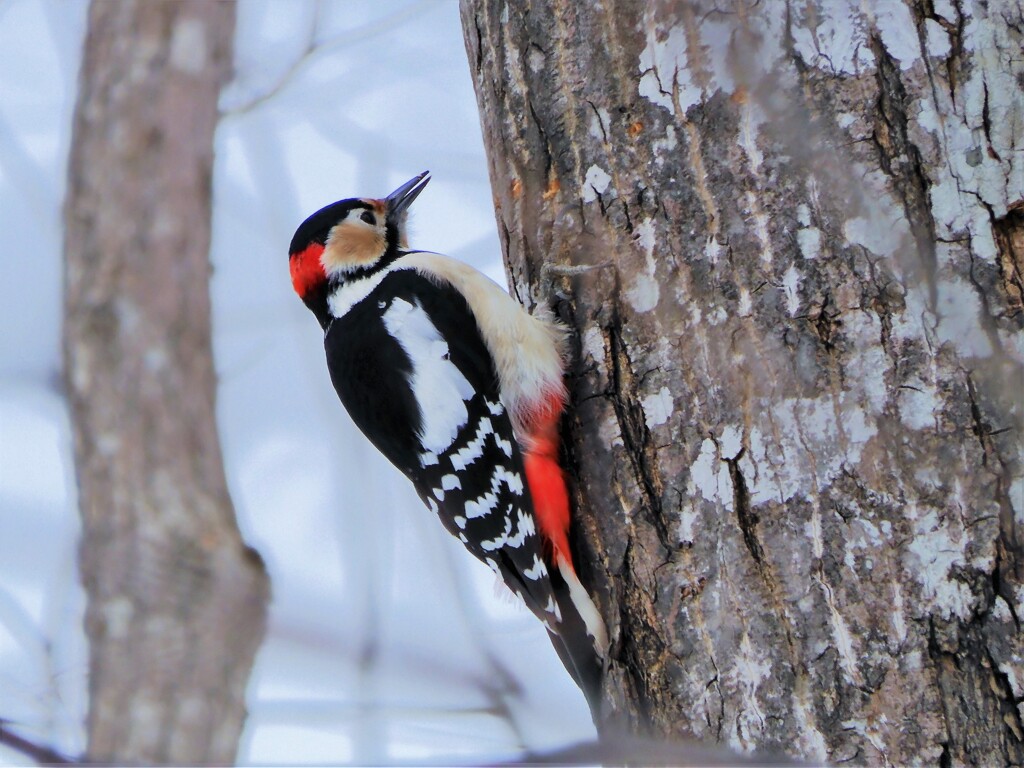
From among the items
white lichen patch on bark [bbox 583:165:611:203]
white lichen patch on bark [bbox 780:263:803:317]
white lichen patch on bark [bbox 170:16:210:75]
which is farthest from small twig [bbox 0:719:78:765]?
white lichen patch on bark [bbox 170:16:210:75]

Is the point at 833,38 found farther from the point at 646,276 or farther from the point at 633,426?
the point at 633,426

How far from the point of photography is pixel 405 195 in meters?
3.05

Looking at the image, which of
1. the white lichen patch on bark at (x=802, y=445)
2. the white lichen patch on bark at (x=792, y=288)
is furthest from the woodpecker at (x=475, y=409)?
the white lichen patch on bark at (x=792, y=288)

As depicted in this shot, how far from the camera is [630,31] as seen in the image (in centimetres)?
187

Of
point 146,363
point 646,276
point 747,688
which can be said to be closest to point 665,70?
point 646,276

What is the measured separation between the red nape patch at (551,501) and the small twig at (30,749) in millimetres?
1331

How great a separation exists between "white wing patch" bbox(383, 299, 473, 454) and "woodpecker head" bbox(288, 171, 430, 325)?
1.27 feet

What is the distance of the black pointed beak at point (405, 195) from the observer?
9.93 feet

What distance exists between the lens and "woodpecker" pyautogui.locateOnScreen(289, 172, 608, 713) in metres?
2.07

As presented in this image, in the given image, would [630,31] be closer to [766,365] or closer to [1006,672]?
[766,365]

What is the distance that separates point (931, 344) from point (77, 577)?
7.13 feet

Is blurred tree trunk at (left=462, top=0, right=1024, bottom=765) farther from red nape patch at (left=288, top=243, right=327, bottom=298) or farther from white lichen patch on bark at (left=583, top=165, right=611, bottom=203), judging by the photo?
red nape patch at (left=288, top=243, right=327, bottom=298)

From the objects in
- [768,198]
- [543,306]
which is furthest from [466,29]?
[768,198]

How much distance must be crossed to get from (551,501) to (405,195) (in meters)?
1.33
